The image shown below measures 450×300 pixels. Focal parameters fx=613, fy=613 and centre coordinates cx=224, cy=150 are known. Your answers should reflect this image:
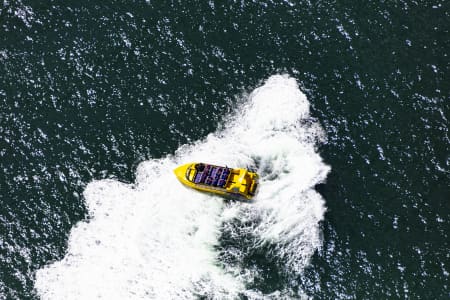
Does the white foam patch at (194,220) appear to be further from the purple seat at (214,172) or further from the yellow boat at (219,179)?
the purple seat at (214,172)

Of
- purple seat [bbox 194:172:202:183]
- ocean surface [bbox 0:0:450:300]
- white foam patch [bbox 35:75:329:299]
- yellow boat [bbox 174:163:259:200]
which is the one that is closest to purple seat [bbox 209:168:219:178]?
yellow boat [bbox 174:163:259:200]

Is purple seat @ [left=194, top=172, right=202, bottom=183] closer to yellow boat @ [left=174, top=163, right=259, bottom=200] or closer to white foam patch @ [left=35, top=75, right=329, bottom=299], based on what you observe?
yellow boat @ [left=174, top=163, right=259, bottom=200]

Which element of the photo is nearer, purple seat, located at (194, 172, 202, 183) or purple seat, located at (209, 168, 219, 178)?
purple seat, located at (209, 168, 219, 178)

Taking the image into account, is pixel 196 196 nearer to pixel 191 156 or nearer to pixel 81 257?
pixel 191 156

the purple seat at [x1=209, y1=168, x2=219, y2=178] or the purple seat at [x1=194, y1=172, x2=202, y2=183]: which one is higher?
the purple seat at [x1=209, y1=168, x2=219, y2=178]

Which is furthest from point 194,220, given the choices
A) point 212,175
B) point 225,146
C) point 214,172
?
point 225,146
